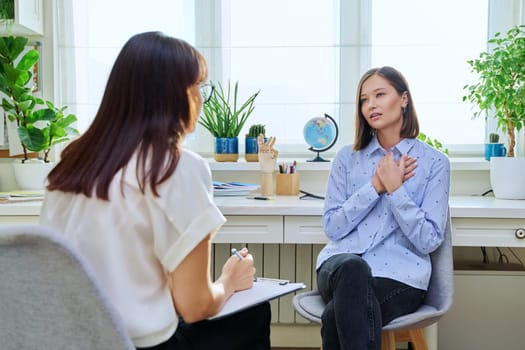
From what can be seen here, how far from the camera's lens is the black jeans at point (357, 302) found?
4.75ft

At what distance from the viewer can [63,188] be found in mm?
928

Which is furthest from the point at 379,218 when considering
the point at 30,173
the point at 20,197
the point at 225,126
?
the point at 30,173

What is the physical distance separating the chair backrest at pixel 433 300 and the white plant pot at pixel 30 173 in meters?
1.32

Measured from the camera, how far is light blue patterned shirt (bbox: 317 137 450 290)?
1.66m

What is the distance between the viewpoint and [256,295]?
120 cm

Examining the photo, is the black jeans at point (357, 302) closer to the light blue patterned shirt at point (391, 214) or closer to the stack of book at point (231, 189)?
the light blue patterned shirt at point (391, 214)

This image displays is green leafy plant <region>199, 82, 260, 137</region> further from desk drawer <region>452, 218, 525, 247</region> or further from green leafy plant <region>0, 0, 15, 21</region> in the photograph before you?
desk drawer <region>452, 218, 525, 247</region>

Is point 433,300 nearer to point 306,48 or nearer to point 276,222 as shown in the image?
point 276,222

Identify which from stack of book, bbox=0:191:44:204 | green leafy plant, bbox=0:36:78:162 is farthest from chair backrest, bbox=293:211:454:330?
green leafy plant, bbox=0:36:78:162

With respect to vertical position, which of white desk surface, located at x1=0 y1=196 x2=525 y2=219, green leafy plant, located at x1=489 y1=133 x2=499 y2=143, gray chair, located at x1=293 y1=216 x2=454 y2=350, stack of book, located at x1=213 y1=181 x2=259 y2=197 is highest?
green leafy plant, located at x1=489 y1=133 x2=499 y2=143

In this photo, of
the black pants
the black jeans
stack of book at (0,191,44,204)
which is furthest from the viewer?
stack of book at (0,191,44,204)

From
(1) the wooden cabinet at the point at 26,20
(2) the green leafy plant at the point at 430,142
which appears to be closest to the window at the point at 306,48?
(1) the wooden cabinet at the point at 26,20

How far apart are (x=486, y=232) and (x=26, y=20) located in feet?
6.67

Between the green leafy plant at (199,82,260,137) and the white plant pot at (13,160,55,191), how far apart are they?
73 cm
